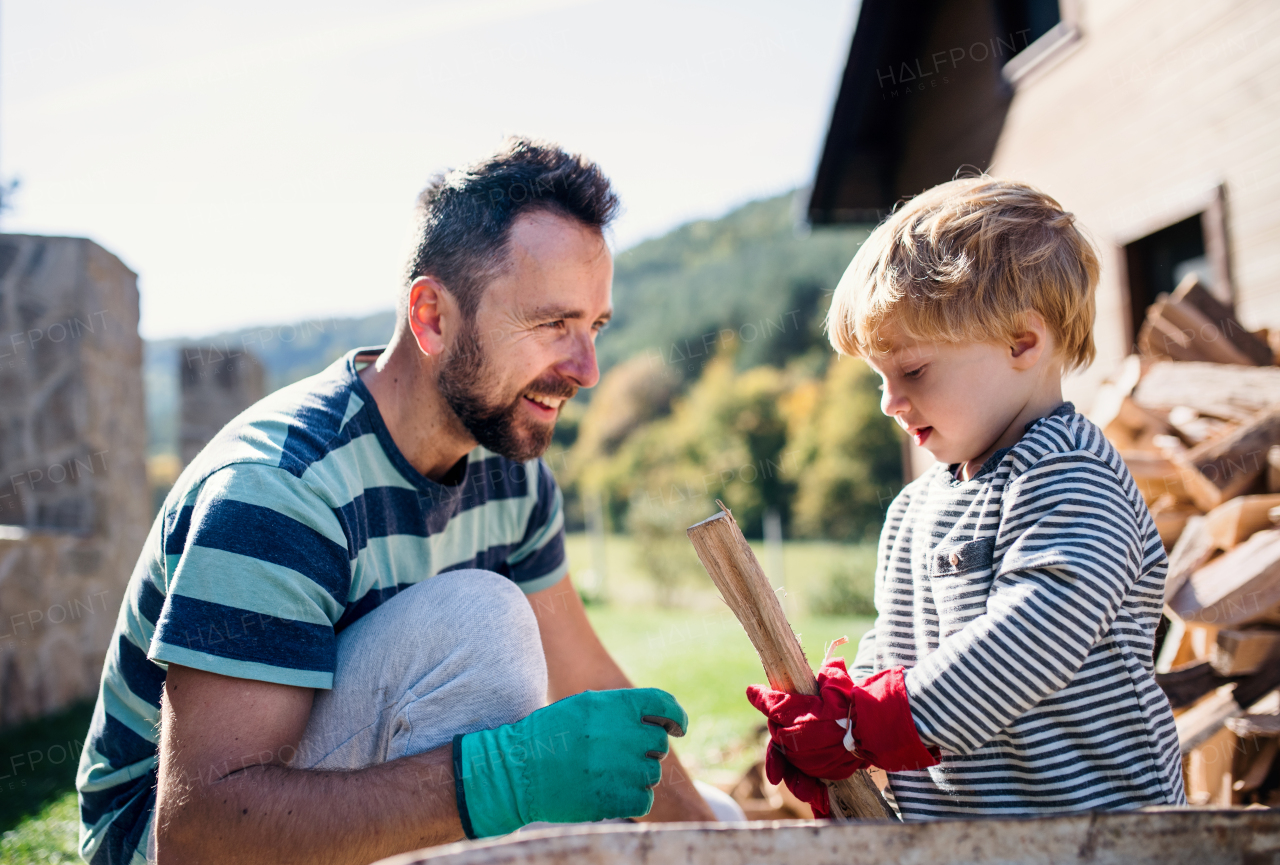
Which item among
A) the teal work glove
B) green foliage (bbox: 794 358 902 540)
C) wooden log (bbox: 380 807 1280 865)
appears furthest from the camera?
green foliage (bbox: 794 358 902 540)

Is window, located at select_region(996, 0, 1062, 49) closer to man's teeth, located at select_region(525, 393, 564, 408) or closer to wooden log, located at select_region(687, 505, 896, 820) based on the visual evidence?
man's teeth, located at select_region(525, 393, 564, 408)

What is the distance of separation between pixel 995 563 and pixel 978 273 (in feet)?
1.56

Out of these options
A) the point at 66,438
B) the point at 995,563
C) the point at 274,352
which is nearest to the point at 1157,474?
the point at 995,563

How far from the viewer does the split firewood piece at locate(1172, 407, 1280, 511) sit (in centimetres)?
239

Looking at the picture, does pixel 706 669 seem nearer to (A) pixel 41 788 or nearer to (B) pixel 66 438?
(A) pixel 41 788

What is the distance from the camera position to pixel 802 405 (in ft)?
83.0

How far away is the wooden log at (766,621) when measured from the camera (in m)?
1.21

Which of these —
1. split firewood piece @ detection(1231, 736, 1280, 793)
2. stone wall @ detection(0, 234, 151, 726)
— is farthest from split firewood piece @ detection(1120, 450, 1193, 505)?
stone wall @ detection(0, 234, 151, 726)

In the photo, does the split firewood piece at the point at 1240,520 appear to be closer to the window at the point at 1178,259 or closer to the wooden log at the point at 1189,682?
the wooden log at the point at 1189,682

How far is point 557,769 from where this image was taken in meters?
1.30

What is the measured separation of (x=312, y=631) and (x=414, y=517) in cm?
39

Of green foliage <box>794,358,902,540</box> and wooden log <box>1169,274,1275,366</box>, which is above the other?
wooden log <box>1169,274,1275,366</box>

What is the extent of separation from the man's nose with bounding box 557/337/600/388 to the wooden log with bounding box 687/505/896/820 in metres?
0.75

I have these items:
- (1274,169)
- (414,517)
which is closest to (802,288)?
(1274,169)
